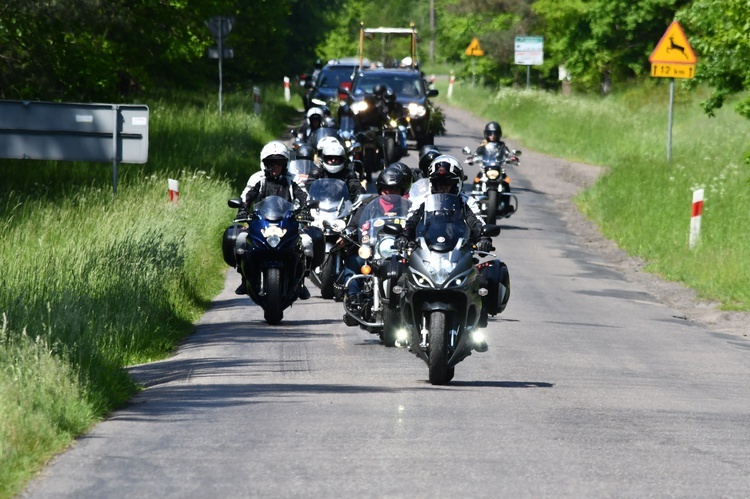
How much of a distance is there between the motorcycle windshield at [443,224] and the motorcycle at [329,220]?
149 inches

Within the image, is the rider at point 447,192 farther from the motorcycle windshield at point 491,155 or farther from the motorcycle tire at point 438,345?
the motorcycle windshield at point 491,155

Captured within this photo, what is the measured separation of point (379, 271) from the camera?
42.1 feet

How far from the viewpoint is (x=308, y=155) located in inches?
811

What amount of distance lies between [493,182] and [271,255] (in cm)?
1019

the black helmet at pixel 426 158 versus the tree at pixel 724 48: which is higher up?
the tree at pixel 724 48

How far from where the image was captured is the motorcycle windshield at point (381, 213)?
1369cm

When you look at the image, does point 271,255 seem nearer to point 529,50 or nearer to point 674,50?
point 674,50

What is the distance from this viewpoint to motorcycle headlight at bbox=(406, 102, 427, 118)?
34.8 metres

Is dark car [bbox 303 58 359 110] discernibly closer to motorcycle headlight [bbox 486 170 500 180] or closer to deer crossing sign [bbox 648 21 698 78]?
motorcycle headlight [bbox 486 170 500 180]

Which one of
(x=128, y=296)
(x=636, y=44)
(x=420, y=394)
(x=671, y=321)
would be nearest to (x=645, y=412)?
(x=420, y=394)

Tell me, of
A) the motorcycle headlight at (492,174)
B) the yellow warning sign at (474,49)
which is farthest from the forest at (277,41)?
the motorcycle headlight at (492,174)

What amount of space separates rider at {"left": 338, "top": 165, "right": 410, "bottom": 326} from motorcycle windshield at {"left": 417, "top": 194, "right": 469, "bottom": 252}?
1.75 m

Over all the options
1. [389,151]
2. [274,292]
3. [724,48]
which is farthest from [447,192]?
[389,151]

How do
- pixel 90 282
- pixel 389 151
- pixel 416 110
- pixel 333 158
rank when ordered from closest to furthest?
1. pixel 90 282
2. pixel 333 158
3. pixel 389 151
4. pixel 416 110
